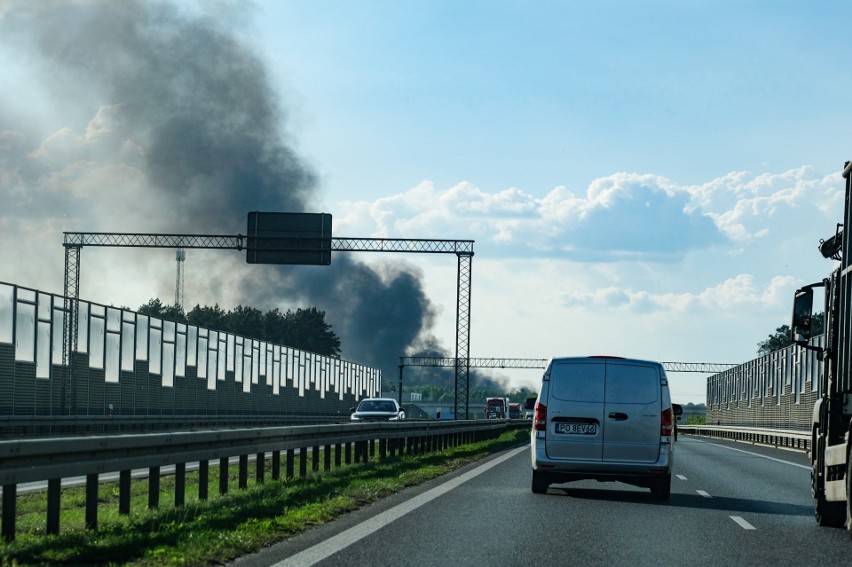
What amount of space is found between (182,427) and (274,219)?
1119cm

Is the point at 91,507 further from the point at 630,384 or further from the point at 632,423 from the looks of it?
the point at 630,384

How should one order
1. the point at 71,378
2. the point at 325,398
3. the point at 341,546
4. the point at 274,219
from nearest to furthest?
the point at 341,546 < the point at 71,378 < the point at 274,219 < the point at 325,398

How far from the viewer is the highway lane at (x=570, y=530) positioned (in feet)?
36.7

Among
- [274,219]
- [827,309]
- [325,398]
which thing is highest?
[274,219]

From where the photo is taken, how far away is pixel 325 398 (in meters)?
96.5

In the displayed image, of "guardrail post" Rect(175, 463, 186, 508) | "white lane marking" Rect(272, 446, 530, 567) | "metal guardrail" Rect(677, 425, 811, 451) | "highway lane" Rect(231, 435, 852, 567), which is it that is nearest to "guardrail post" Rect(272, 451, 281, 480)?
"highway lane" Rect(231, 435, 852, 567)

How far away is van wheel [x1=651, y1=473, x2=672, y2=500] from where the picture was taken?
60.0 ft

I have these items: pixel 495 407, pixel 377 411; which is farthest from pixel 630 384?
pixel 495 407

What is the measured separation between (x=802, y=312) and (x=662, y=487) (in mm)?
4564

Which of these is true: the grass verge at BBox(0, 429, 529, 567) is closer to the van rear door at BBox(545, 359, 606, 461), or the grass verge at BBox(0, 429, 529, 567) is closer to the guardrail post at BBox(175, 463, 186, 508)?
the guardrail post at BBox(175, 463, 186, 508)

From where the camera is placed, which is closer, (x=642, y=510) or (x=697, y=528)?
(x=697, y=528)

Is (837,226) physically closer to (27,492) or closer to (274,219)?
(27,492)

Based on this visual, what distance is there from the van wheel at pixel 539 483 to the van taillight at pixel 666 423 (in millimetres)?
1740

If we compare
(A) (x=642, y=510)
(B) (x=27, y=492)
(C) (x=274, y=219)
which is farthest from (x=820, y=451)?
(C) (x=274, y=219)
